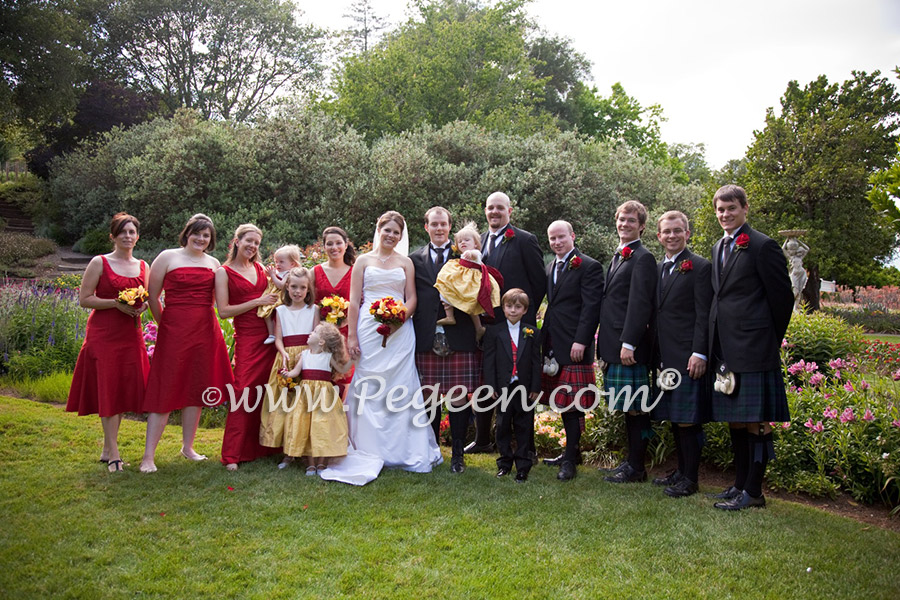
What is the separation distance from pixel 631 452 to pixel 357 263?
2893 millimetres

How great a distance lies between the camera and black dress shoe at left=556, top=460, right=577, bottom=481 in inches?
202

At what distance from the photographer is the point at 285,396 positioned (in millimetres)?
5285

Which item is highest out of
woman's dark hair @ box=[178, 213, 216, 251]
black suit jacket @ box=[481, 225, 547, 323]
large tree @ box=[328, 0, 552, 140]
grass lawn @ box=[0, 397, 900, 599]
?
large tree @ box=[328, 0, 552, 140]

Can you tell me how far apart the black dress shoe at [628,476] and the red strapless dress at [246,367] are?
10.2 feet

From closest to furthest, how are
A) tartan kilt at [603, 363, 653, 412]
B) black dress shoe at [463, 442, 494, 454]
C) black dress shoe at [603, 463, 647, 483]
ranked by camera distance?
tartan kilt at [603, 363, 653, 412], black dress shoe at [603, 463, 647, 483], black dress shoe at [463, 442, 494, 454]

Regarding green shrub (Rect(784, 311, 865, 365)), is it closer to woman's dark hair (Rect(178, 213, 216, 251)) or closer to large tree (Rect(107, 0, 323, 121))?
woman's dark hair (Rect(178, 213, 216, 251))

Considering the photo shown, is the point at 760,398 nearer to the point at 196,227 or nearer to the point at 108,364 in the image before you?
the point at 196,227

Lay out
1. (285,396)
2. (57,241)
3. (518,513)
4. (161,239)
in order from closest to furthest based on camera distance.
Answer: (518,513) < (285,396) < (161,239) < (57,241)

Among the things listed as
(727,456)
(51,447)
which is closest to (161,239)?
(51,447)

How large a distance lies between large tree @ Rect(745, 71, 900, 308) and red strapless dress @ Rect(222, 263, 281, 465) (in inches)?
597

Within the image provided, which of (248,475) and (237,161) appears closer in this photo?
(248,475)

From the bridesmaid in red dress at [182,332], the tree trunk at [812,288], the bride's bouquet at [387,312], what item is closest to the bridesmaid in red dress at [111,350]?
the bridesmaid in red dress at [182,332]

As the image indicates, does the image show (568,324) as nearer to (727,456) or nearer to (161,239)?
(727,456)

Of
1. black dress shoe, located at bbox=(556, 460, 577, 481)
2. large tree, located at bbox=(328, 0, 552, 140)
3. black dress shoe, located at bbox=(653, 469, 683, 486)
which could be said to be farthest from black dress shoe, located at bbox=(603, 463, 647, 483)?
large tree, located at bbox=(328, 0, 552, 140)
